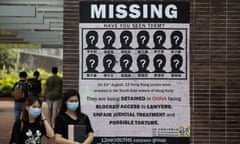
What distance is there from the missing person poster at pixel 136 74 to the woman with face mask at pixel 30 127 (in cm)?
269

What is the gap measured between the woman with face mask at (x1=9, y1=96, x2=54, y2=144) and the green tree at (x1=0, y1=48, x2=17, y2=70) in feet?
180

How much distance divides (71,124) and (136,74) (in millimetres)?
2889

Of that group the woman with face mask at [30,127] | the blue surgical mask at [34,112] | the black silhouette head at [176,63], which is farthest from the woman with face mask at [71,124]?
the black silhouette head at [176,63]

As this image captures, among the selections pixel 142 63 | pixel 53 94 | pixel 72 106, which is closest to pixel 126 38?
pixel 142 63

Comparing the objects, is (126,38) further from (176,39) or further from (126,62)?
(176,39)

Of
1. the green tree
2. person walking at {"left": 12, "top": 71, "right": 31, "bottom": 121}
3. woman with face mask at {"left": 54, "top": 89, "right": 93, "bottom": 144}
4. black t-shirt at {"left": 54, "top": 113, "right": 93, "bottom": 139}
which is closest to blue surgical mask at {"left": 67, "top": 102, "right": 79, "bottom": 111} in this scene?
woman with face mask at {"left": 54, "top": 89, "right": 93, "bottom": 144}

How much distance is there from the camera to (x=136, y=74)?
28.4 ft

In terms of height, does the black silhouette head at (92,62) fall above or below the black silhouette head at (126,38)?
below

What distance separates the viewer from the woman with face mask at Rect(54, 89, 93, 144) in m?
5.91

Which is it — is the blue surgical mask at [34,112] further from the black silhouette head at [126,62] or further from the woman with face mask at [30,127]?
the black silhouette head at [126,62]

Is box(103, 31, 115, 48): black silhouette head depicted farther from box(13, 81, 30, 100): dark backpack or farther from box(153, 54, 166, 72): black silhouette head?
box(13, 81, 30, 100): dark backpack

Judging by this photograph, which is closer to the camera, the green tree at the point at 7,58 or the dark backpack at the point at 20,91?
the dark backpack at the point at 20,91

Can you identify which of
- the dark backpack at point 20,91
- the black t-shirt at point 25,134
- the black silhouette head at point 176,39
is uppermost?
the black silhouette head at point 176,39

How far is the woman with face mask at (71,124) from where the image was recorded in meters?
5.91
